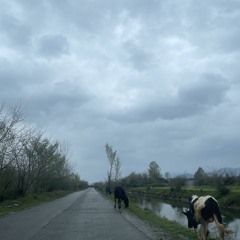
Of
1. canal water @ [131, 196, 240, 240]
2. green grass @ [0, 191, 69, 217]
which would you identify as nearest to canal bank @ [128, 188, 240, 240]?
canal water @ [131, 196, 240, 240]

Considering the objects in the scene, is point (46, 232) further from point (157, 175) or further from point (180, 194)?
point (157, 175)

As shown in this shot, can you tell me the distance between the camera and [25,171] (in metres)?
58.9

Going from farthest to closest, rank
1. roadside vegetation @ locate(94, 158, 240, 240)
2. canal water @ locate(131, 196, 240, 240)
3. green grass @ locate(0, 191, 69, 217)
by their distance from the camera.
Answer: green grass @ locate(0, 191, 69, 217)
canal water @ locate(131, 196, 240, 240)
roadside vegetation @ locate(94, 158, 240, 240)

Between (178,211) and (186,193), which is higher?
(186,193)

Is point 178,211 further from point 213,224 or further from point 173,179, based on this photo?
point 173,179

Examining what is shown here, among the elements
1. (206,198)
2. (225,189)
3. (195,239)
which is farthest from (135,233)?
(225,189)

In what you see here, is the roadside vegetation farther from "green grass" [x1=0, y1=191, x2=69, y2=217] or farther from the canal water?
"green grass" [x1=0, y1=191, x2=69, y2=217]

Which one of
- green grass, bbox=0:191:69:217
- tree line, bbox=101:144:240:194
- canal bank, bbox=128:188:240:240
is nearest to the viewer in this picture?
canal bank, bbox=128:188:240:240

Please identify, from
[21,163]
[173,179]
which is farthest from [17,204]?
[173,179]

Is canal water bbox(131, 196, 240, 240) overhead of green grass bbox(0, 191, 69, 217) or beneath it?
beneath

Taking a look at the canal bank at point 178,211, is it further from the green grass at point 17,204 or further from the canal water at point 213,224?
the green grass at point 17,204

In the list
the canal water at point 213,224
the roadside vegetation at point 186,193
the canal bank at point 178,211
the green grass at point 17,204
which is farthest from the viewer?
the green grass at point 17,204

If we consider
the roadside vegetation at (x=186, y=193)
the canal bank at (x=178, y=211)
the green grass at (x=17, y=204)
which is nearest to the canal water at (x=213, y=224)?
the canal bank at (x=178, y=211)

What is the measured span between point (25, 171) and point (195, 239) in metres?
45.9
